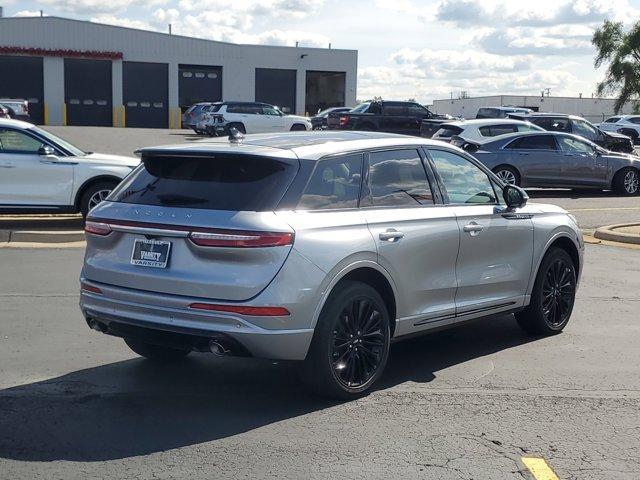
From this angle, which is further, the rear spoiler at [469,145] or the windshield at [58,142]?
the rear spoiler at [469,145]

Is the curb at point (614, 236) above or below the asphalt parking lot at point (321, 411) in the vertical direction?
below

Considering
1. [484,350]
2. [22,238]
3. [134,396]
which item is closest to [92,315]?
[134,396]

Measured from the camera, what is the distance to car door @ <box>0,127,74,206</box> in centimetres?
1330

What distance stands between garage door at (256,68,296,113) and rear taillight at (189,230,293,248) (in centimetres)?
5716

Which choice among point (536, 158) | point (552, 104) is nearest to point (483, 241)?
point (536, 158)

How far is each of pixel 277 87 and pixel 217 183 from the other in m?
57.7

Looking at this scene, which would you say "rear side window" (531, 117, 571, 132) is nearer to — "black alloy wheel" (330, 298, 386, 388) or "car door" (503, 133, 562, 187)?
"car door" (503, 133, 562, 187)

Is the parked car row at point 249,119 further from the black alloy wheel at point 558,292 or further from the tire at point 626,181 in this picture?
the black alloy wheel at point 558,292

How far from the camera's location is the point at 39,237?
41.9 feet

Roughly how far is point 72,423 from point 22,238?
7.84 m

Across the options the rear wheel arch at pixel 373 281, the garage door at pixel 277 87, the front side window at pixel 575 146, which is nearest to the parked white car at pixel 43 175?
the rear wheel arch at pixel 373 281

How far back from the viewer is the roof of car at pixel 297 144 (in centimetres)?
588

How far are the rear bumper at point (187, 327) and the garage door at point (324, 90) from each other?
193 ft

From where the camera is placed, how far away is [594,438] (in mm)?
5461
